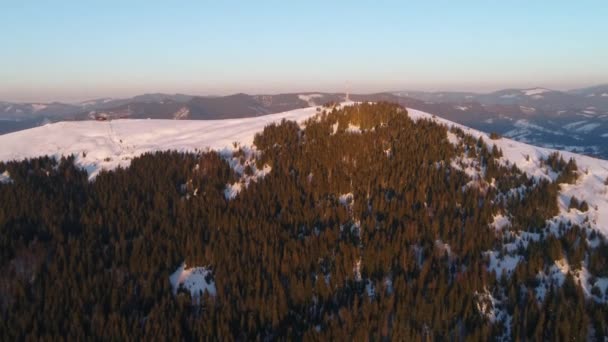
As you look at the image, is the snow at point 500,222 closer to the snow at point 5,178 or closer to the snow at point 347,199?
the snow at point 347,199

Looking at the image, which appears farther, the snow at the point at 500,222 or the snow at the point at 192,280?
the snow at the point at 500,222

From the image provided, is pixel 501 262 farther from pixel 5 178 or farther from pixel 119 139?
pixel 119 139

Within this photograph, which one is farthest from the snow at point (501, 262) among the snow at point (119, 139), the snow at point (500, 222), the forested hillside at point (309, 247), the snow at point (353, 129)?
the snow at point (119, 139)

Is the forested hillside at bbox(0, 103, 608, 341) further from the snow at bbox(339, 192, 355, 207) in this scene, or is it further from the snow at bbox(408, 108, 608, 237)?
the snow at bbox(408, 108, 608, 237)

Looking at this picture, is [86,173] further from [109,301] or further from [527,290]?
[527,290]

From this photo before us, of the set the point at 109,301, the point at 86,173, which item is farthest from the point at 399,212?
the point at 86,173

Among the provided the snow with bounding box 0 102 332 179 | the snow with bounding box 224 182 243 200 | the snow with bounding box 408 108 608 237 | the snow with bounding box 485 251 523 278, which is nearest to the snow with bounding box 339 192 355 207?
the snow with bounding box 224 182 243 200
